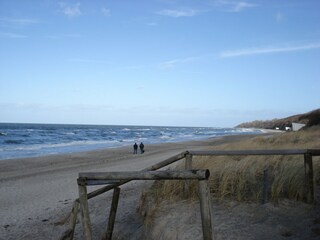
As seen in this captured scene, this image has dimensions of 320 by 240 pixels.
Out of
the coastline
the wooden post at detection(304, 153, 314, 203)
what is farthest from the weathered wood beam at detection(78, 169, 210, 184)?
the wooden post at detection(304, 153, 314, 203)

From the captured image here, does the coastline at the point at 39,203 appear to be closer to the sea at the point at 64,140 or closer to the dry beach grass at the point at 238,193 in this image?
the dry beach grass at the point at 238,193

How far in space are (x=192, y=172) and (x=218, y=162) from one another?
17.9 ft

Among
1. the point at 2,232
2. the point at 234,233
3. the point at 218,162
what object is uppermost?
the point at 218,162

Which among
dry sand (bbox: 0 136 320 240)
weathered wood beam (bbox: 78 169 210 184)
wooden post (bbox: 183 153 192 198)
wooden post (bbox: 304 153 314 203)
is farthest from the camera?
wooden post (bbox: 183 153 192 198)

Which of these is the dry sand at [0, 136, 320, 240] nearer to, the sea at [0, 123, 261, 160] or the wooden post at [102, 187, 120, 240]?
the wooden post at [102, 187, 120, 240]

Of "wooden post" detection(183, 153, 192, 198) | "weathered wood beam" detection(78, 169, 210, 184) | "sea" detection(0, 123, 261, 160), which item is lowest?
"sea" detection(0, 123, 261, 160)

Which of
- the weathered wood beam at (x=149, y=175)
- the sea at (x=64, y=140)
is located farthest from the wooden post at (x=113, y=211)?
the sea at (x=64, y=140)

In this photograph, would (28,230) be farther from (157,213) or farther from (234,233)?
(234,233)

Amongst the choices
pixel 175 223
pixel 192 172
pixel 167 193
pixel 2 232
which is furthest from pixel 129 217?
pixel 192 172

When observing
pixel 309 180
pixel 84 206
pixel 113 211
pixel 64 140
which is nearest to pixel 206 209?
pixel 84 206

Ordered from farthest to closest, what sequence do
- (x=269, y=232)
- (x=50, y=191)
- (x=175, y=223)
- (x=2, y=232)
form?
(x=50, y=191), (x=2, y=232), (x=175, y=223), (x=269, y=232)

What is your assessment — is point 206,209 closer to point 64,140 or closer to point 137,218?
point 137,218

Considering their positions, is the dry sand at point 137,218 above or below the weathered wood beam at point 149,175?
below

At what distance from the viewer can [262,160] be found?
918cm
